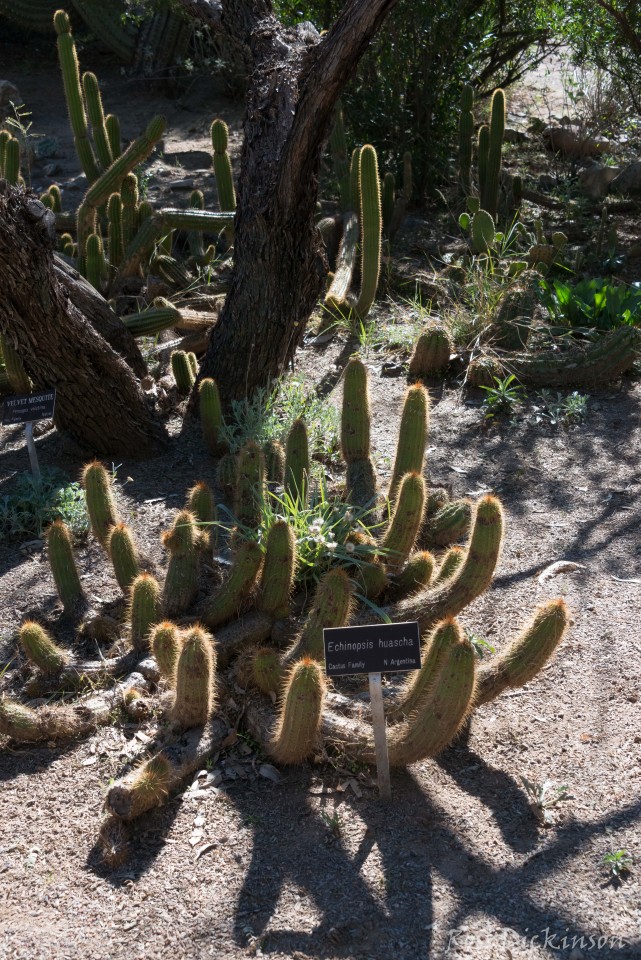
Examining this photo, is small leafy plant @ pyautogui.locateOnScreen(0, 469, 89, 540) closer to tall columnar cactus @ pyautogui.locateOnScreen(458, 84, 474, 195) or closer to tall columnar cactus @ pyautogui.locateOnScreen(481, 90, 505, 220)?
tall columnar cactus @ pyautogui.locateOnScreen(481, 90, 505, 220)

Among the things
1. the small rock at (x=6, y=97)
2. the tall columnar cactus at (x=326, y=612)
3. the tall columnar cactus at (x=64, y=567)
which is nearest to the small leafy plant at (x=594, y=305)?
the tall columnar cactus at (x=326, y=612)

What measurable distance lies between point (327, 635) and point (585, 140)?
9.01 metres

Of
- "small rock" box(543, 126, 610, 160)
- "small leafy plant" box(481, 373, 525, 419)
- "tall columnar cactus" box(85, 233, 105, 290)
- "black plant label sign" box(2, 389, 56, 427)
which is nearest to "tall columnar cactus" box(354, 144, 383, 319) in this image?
"small leafy plant" box(481, 373, 525, 419)

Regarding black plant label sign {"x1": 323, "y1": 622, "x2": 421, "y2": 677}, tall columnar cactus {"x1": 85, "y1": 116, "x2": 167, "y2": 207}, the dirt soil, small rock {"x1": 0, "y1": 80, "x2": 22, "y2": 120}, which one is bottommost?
the dirt soil

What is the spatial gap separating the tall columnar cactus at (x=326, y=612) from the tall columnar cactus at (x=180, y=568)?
1.77 feet

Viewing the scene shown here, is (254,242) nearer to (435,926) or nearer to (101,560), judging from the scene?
(101,560)

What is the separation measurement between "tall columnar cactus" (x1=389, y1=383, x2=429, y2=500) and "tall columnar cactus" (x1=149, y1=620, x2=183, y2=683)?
47.9 inches

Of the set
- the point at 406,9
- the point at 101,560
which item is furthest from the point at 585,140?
the point at 101,560

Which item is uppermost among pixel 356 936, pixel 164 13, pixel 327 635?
pixel 164 13

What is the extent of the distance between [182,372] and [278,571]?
254 centimetres

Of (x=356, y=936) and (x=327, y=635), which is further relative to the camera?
(x=327, y=635)

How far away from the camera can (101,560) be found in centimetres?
424

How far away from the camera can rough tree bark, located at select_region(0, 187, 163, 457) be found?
14.4 feet

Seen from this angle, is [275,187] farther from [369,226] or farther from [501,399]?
[501,399]
